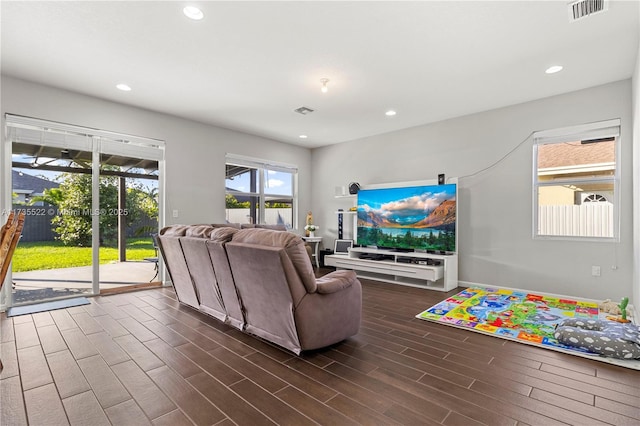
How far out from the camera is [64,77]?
3793 millimetres

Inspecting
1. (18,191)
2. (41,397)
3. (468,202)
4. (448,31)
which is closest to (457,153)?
(468,202)

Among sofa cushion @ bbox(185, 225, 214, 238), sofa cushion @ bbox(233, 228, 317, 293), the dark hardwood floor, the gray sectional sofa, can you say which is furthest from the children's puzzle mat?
sofa cushion @ bbox(185, 225, 214, 238)

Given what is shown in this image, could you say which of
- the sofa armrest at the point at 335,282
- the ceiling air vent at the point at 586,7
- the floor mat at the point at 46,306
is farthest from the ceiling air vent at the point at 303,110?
the floor mat at the point at 46,306

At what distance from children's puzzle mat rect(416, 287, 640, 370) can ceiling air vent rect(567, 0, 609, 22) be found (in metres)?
2.82

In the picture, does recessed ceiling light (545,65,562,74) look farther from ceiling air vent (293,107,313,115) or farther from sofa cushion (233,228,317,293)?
sofa cushion (233,228,317,293)

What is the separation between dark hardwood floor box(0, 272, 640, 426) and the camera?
5.76ft

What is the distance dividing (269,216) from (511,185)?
15.4ft

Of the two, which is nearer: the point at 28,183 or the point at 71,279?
the point at 28,183

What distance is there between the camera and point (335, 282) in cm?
261

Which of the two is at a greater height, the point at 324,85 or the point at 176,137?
the point at 324,85

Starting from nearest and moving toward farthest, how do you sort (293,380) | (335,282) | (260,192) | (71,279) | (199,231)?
1. (293,380)
2. (335,282)
3. (199,231)
4. (71,279)
5. (260,192)

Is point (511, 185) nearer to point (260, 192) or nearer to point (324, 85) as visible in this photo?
point (324, 85)

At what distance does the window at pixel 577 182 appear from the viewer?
3986mm

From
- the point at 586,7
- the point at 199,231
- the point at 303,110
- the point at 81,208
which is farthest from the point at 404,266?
the point at 81,208
